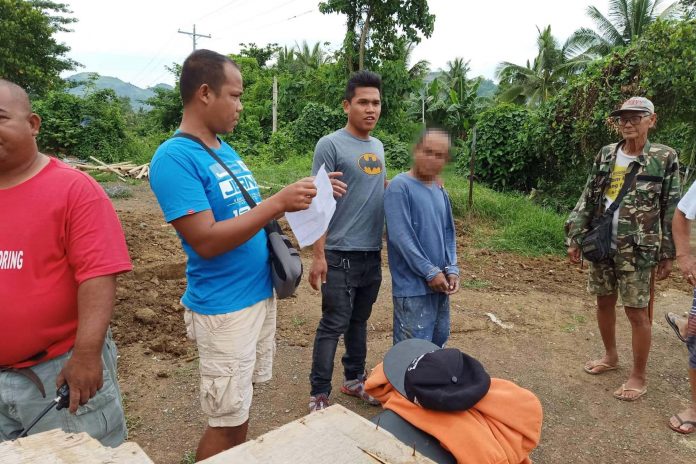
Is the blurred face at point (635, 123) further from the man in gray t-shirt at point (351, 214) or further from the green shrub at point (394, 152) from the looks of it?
the green shrub at point (394, 152)

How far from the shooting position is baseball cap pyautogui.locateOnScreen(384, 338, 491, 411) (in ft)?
4.45

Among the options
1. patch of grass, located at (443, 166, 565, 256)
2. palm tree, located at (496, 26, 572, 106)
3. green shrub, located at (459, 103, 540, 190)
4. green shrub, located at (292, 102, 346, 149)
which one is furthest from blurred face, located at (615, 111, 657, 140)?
palm tree, located at (496, 26, 572, 106)

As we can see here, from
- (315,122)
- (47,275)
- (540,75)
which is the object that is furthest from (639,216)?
(540,75)

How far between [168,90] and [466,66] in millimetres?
17499

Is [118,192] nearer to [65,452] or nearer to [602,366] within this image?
[602,366]

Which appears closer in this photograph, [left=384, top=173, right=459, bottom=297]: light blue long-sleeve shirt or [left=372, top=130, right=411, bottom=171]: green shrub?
[left=384, top=173, right=459, bottom=297]: light blue long-sleeve shirt

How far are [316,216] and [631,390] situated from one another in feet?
8.91

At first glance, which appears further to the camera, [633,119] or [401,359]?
[633,119]

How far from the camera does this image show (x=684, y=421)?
3.03 m

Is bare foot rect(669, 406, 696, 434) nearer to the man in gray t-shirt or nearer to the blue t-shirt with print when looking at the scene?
the man in gray t-shirt

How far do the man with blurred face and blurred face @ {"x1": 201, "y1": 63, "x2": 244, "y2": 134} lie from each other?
1.08 meters

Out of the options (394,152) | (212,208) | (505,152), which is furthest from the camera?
(394,152)

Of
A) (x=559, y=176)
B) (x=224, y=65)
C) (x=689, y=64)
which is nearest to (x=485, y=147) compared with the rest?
(x=559, y=176)

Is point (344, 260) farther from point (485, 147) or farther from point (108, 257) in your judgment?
point (485, 147)
